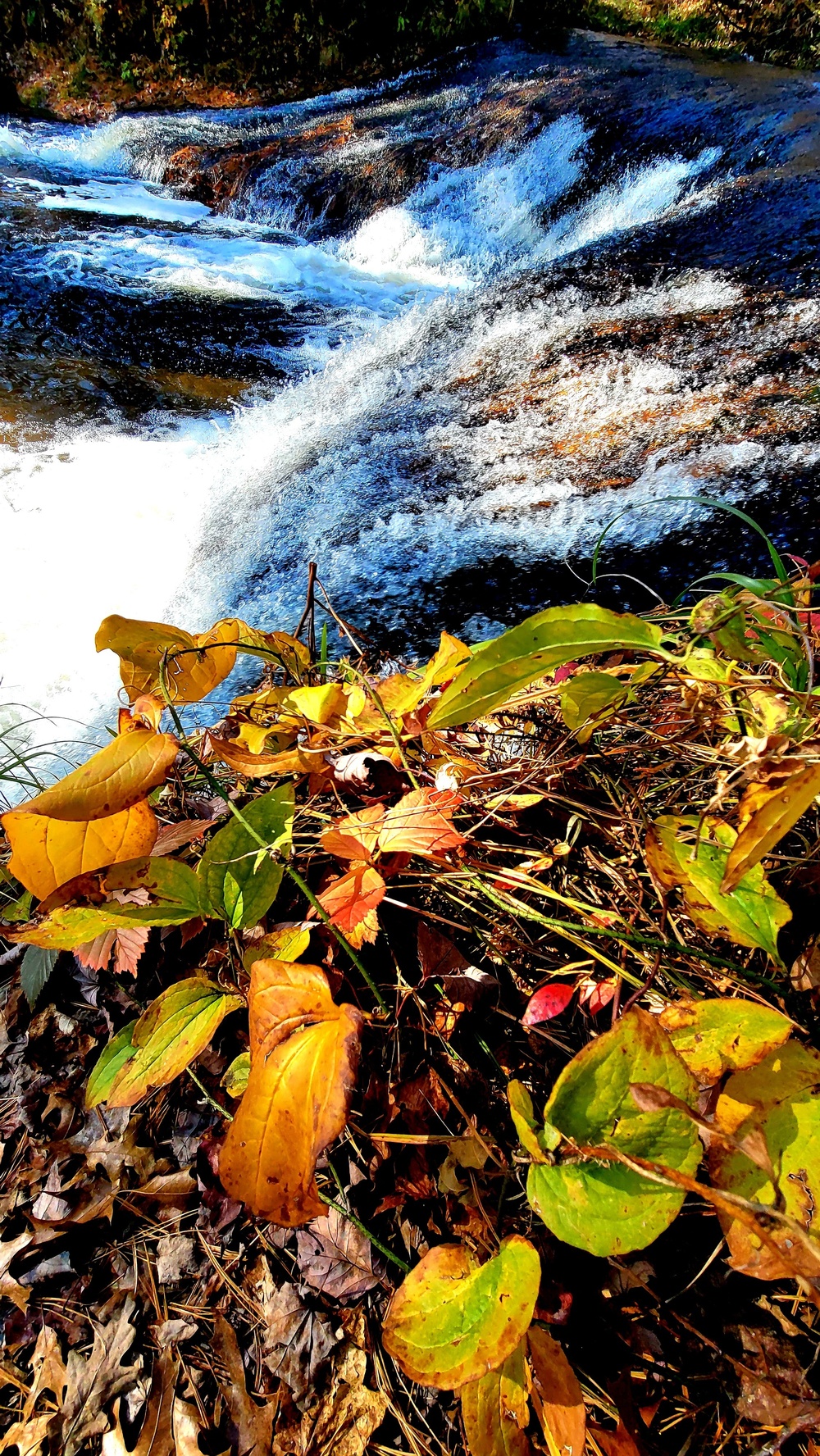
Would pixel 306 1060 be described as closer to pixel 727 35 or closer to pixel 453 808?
pixel 453 808

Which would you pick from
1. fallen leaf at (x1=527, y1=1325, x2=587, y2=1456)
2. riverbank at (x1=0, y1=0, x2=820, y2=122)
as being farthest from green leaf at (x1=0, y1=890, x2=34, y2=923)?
riverbank at (x1=0, y1=0, x2=820, y2=122)

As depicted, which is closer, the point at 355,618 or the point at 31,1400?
the point at 31,1400

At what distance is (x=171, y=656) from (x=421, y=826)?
443mm

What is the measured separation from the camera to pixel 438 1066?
0.91 m

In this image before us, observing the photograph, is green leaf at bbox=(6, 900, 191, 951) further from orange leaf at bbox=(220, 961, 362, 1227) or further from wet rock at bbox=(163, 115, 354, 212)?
wet rock at bbox=(163, 115, 354, 212)

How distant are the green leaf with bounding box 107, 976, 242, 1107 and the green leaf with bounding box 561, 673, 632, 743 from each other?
22.8 inches

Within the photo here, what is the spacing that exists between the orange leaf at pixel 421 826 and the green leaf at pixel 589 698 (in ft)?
0.64

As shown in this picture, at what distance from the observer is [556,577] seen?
266 cm

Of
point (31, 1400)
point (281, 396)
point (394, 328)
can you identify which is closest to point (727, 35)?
point (394, 328)

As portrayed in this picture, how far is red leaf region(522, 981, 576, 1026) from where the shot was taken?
0.86 metres

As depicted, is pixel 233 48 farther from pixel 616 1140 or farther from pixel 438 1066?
pixel 616 1140

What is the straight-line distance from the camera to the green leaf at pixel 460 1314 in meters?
0.62

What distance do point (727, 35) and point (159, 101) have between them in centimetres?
737

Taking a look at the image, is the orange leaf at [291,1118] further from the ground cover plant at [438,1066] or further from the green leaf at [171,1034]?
the green leaf at [171,1034]
